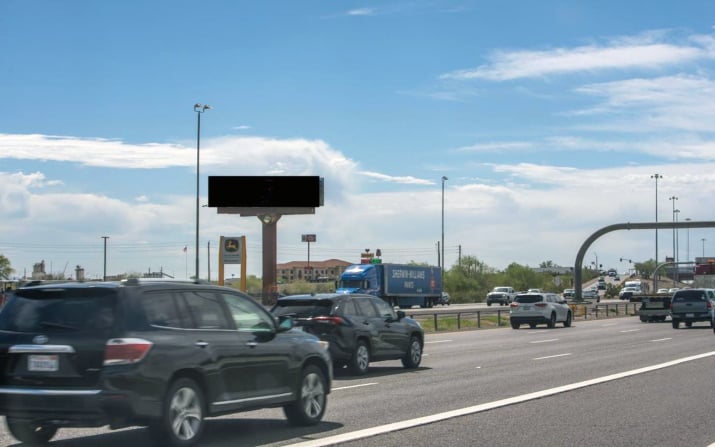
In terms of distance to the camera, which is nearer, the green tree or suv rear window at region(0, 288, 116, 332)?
suv rear window at region(0, 288, 116, 332)

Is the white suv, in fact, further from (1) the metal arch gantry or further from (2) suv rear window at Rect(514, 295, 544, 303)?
(1) the metal arch gantry

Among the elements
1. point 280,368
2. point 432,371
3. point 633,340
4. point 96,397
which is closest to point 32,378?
point 96,397

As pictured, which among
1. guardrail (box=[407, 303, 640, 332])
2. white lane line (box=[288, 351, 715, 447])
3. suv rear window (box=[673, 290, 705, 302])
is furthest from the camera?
guardrail (box=[407, 303, 640, 332])

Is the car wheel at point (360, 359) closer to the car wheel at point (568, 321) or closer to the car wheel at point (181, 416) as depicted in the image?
the car wheel at point (181, 416)

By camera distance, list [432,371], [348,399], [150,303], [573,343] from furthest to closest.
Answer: [573,343] → [432,371] → [348,399] → [150,303]

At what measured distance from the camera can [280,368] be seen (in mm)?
11469

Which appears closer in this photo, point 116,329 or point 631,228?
point 116,329

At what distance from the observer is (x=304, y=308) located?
1938 cm

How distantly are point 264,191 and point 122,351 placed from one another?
66.5m

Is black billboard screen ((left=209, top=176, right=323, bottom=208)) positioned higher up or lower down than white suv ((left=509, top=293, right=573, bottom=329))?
higher up

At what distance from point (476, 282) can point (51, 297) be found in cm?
12045

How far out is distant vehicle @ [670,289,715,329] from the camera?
138ft

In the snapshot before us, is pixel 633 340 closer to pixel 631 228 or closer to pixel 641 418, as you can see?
pixel 641 418

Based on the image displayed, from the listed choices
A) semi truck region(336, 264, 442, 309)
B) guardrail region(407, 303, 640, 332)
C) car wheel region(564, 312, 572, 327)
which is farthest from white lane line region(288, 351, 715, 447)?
semi truck region(336, 264, 442, 309)
